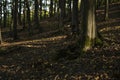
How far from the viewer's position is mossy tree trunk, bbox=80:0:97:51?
559 inches

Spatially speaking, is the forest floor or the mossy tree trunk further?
the mossy tree trunk

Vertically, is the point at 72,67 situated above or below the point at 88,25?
below

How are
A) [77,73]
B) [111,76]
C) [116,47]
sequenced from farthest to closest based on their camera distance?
1. [116,47]
2. [77,73]
3. [111,76]

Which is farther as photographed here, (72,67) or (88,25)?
(88,25)

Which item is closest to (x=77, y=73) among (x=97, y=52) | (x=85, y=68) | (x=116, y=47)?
(x=85, y=68)

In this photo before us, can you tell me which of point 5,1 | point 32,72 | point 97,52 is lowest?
point 32,72

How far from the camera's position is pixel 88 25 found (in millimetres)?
14289

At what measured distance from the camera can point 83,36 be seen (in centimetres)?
1433

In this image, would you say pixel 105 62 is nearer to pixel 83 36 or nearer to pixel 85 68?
pixel 85 68

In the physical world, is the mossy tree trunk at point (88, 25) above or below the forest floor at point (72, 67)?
above

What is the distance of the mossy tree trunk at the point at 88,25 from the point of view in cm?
1419

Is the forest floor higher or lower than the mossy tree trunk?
lower

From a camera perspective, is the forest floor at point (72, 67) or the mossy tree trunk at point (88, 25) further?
the mossy tree trunk at point (88, 25)

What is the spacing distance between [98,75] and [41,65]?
3964 mm
